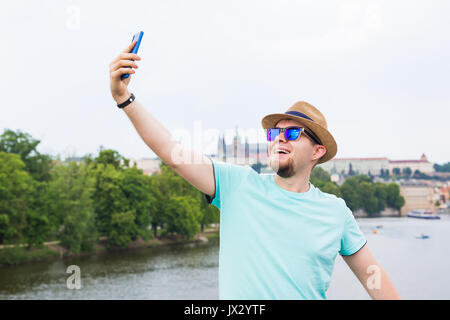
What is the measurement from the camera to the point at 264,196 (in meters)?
1.88

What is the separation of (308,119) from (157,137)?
2.14 feet

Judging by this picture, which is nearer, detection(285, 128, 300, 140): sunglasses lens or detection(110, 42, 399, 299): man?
detection(110, 42, 399, 299): man

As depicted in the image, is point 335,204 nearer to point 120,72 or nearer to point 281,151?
→ point 281,151

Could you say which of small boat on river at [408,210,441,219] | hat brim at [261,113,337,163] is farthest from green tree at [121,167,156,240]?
small boat on river at [408,210,441,219]

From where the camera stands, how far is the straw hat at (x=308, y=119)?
205cm

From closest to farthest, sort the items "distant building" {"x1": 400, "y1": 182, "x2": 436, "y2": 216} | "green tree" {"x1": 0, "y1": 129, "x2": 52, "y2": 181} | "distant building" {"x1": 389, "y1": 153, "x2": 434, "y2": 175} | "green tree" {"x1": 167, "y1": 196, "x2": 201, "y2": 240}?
"green tree" {"x1": 0, "y1": 129, "x2": 52, "y2": 181}
"green tree" {"x1": 167, "y1": 196, "x2": 201, "y2": 240}
"distant building" {"x1": 400, "y1": 182, "x2": 436, "y2": 216}
"distant building" {"x1": 389, "y1": 153, "x2": 434, "y2": 175}

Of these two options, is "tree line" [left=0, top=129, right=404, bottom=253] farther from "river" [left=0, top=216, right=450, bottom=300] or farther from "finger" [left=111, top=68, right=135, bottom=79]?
"finger" [left=111, top=68, right=135, bottom=79]

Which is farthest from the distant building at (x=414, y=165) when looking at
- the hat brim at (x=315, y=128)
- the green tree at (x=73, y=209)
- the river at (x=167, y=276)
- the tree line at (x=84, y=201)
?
the hat brim at (x=315, y=128)

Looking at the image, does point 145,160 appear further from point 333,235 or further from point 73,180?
point 333,235

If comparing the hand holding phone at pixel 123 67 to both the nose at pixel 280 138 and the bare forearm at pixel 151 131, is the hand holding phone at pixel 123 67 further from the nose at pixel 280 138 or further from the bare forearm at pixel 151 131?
the nose at pixel 280 138

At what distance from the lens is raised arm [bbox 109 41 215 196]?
5.37 ft

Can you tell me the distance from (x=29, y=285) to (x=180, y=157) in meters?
25.1

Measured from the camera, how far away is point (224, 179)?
190 centimetres
